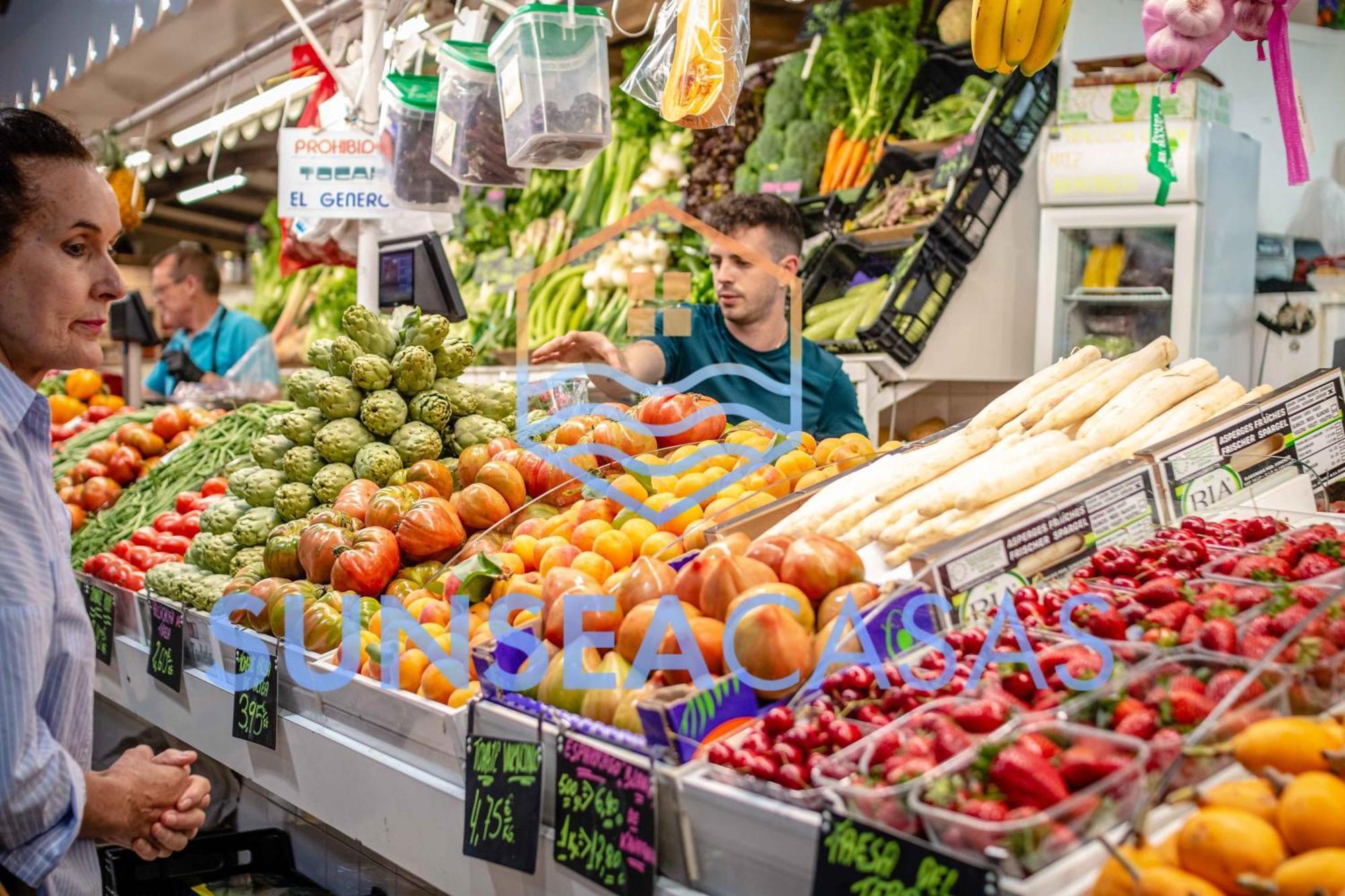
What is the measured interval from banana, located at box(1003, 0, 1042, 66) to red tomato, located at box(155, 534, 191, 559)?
2.37 meters

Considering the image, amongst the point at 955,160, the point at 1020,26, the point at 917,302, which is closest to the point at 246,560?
the point at 1020,26

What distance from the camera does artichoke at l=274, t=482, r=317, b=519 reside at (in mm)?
2783

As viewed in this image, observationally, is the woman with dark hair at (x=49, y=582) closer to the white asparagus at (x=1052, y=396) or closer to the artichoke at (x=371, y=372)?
the artichoke at (x=371, y=372)

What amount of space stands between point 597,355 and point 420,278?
803 millimetres

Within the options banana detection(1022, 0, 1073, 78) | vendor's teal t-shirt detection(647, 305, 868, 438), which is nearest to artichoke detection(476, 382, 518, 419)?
vendor's teal t-shirt detection(647, 305, 868, 438)

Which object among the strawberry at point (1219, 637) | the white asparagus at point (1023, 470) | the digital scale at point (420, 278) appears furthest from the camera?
the digital scale at point (420, 278)

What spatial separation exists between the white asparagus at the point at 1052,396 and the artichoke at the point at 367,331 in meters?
1.63

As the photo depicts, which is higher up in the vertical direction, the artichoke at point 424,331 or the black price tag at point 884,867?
the artichoke at point 424,331

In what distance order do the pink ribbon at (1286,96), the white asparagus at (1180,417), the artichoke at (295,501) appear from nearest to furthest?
the white asparagus at (1180,417), the pink ribbon at (1286,96), the artichoke at (295,501)

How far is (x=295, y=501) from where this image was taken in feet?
9.12

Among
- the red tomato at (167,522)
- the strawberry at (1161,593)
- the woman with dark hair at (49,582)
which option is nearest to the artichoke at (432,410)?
the red tomato at (167,522)

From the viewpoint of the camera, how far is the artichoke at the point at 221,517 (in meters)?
2.90

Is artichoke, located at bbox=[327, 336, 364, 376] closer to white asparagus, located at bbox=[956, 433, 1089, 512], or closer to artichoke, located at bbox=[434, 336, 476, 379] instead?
artichoke, located at bbox=[434, 336, 476, 379]

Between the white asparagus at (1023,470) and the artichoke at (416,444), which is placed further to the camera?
the artichoke at (416,444)
